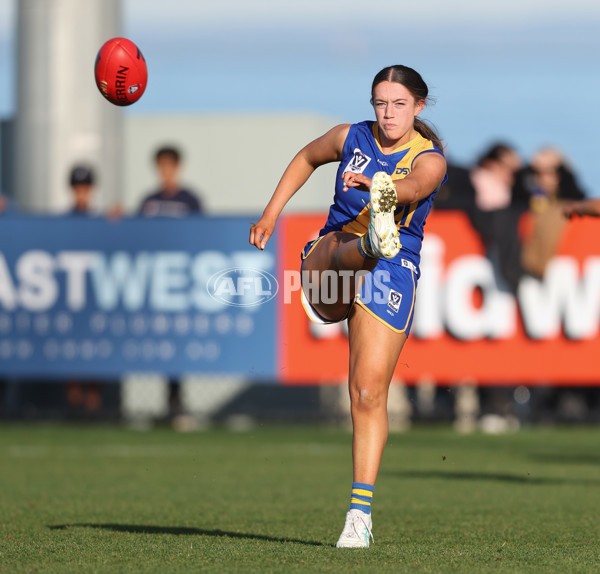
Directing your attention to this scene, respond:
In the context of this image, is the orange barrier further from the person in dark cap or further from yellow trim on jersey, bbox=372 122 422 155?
yellow trim on jersey, bbox=372 122 422 155

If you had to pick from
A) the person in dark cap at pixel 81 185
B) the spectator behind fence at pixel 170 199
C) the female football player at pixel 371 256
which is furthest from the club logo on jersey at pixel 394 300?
the person in dark cap at pixel 81 185

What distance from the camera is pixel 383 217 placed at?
5.38 m

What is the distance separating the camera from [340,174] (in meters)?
5.94

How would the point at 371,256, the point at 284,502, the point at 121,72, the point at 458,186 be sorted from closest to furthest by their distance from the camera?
the point at 371,256
the point at 121,72
the point at 284,502
the point at 458,186

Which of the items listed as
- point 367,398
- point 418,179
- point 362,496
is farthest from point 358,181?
point 362,496

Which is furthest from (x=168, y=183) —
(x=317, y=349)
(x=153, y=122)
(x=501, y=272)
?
(x=153, y=122)

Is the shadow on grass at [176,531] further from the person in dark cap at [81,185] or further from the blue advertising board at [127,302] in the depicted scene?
the person in dark cap at [81,185]

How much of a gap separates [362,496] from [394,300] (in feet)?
2.91

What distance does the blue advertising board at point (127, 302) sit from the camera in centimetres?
1280

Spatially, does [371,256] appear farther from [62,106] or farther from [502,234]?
[62,106]

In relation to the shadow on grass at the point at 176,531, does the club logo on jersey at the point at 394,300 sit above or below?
above

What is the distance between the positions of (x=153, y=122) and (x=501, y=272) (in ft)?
26.0

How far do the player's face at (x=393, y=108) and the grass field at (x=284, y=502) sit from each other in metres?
1.85

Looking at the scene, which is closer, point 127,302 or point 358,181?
point 358,181
